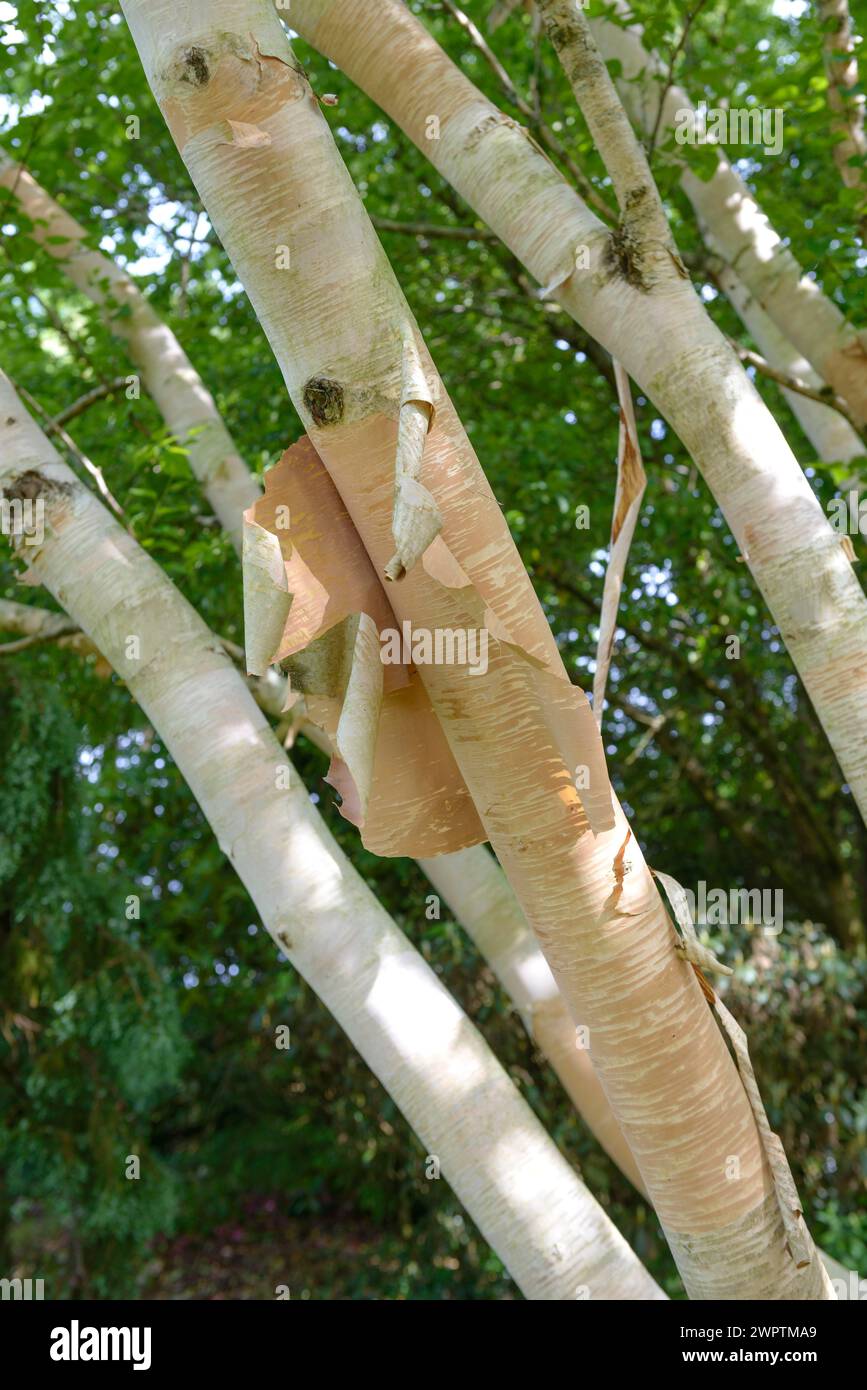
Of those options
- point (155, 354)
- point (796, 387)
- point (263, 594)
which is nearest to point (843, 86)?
point (796, 387)

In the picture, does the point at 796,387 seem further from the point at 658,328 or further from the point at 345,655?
the point at 345,655

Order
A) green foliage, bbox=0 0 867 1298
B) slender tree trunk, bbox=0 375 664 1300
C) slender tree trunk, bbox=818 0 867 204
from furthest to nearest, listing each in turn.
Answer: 1. green foliage, bbox=0 0 867 1298
2. slender tree trunk, bbox=818 0 867 204
3. slender tree trunk, bbox=0 375 664 1300

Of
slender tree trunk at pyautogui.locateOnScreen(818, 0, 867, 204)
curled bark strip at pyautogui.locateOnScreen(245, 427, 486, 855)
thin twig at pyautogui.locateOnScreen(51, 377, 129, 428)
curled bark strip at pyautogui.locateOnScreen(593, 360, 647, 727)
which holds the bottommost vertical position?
curled bark strip at pyautogui.locateOnScreen(245, 427, 486, 855)

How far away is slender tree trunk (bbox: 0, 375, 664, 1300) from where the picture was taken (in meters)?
1.78

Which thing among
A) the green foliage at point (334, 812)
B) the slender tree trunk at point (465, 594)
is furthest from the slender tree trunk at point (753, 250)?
the slender tree trunk at point (465, 594)

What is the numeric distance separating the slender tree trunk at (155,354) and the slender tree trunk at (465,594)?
2.22 m

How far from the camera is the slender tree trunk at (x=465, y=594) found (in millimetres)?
1150

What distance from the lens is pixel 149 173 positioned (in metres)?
5.53

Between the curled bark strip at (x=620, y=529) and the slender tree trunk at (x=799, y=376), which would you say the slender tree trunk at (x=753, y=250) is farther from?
the curled bark strip at (x=620, y=529)

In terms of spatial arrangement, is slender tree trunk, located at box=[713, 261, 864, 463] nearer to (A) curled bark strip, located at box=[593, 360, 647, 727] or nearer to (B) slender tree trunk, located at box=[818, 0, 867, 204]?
(B) slender tree trunk, located at box=[818, 0, 867, 204]

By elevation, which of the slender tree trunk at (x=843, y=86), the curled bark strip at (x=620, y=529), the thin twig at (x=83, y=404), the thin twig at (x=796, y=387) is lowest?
the curled bark strip at (x=620, y=529)

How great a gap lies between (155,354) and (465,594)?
301 cm

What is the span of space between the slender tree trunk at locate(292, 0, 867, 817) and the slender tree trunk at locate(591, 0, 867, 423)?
1066 millimetres

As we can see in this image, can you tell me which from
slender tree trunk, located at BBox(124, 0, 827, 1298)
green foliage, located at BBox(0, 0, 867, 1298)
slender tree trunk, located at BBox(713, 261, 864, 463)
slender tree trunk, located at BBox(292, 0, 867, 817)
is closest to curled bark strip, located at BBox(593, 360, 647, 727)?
slender tree trunk, located at BBox(124, 0, 827, 1298)
